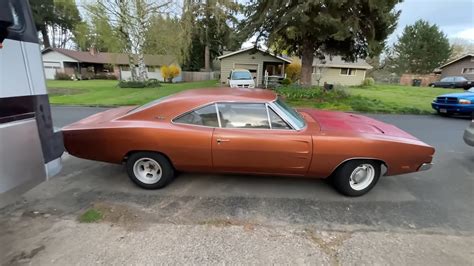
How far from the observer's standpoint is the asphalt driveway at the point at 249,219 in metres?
2.54

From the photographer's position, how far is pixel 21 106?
225cm

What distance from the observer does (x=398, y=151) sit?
134 inches

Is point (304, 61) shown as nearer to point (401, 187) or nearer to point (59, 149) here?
point (401, 187)

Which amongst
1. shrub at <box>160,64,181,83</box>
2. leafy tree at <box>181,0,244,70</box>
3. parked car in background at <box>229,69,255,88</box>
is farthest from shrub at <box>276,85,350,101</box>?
shrub at <box>160,64,181,83</box>

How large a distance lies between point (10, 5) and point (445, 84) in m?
36.7

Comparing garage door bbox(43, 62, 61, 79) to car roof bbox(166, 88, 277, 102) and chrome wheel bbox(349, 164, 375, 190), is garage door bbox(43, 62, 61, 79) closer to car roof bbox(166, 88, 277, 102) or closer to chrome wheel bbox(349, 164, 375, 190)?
car roof bbox(166, 88, 277, 102)

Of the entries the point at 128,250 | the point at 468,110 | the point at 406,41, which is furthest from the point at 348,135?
the point at 406,41

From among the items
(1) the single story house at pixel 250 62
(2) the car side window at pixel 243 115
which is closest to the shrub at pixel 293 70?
(1) the single story house at pixel 250 62

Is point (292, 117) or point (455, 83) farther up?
point (292, 117)

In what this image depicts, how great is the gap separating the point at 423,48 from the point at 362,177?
4429 cm

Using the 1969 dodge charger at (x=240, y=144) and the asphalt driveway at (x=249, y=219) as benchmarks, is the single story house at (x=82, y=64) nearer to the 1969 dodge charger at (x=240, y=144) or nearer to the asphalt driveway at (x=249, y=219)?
the 1969 dodge charger at (x=240, y=144)

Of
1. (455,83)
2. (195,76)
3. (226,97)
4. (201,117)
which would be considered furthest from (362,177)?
(195,76)

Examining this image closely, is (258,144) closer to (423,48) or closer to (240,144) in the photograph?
(240,144)

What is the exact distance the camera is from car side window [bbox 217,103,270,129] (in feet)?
11.6
